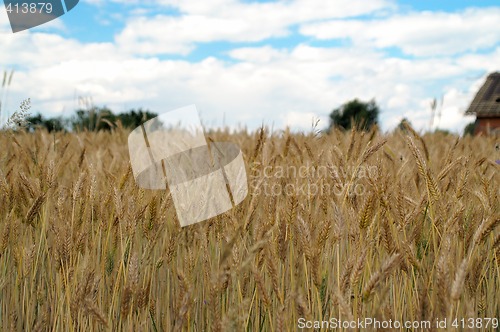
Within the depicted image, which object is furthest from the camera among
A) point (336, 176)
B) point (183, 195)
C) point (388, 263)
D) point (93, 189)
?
point (183, 195)

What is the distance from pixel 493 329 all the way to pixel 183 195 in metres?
1.12

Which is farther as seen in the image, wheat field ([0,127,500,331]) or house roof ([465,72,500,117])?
house roof ([465,72,500,117])

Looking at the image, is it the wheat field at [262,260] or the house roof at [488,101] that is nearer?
the wheat field at [262,260]

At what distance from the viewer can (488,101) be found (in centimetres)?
2289

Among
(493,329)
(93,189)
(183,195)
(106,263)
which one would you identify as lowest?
(493,329)

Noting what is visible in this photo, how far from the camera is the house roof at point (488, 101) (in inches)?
864

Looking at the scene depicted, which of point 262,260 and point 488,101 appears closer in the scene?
point 262,260

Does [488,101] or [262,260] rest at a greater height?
[262,260]

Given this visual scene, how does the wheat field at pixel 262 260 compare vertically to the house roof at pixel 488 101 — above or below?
above

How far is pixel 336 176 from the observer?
59.5 inches

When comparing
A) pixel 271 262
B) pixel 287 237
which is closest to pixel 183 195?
pixel 287 237

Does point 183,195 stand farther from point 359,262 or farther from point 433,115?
point 433,115

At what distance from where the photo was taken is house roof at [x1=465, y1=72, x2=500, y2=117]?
2195 cm

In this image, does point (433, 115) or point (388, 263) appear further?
point (433, 115)
